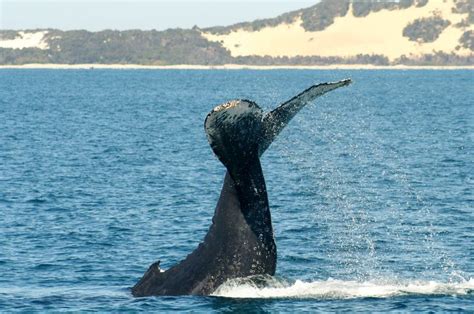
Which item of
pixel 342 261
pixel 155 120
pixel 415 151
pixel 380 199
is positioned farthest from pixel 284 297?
pixel 155 120

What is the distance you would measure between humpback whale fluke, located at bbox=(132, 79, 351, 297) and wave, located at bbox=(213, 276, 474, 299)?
505mm

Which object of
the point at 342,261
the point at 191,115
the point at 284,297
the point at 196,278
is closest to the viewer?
the point at 196,278

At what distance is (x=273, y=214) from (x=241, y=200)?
17663 mm

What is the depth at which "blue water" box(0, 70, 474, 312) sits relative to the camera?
64.5 feet

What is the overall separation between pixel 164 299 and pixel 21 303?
11.0 ft

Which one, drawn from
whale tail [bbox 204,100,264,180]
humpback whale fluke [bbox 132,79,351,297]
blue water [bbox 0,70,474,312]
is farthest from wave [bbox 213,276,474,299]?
whale tail [bbox 204,100,264,180]

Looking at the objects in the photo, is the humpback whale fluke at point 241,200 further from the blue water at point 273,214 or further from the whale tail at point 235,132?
the blue water at point 273,214

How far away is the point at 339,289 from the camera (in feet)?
64.5

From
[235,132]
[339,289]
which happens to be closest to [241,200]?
[235,132]

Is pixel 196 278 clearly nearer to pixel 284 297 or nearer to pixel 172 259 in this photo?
pixel 284 297

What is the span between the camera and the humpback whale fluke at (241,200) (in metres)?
15.2

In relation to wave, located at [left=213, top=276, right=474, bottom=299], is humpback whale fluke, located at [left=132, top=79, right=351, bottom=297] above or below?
above

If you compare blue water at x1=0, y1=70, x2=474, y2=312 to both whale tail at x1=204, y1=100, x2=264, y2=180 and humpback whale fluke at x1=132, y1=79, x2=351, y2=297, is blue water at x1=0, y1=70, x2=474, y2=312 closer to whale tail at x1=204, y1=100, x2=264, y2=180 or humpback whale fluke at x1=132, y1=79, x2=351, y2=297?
humpback whale fluke at x1=132, y1=79, x2=351, y2=297

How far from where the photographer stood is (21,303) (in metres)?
19.7
